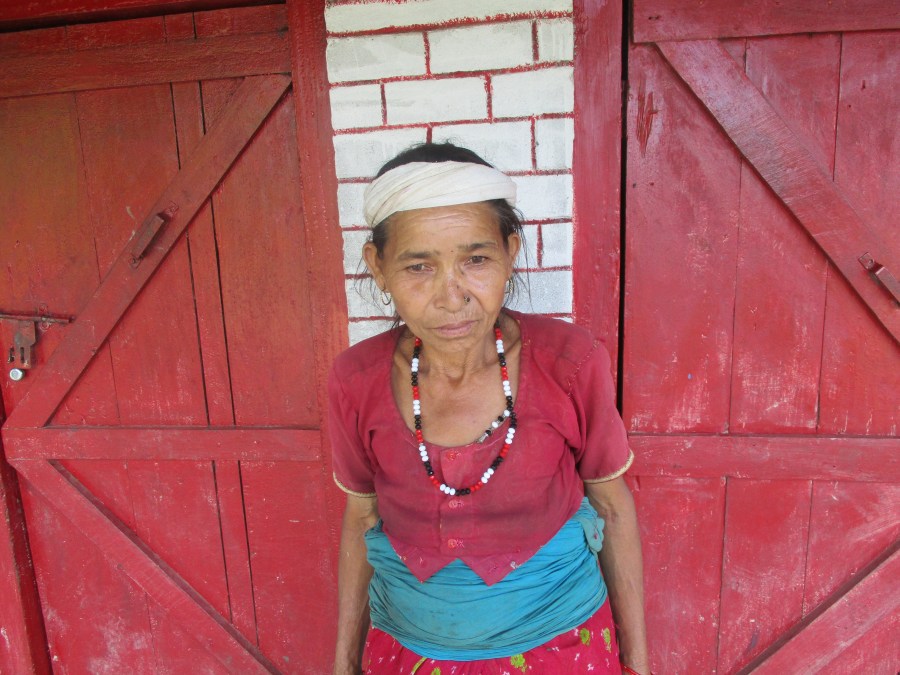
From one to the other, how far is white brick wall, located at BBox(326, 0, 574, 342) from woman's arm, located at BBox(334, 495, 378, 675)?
832mm

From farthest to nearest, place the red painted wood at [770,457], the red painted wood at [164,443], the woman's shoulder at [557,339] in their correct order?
the red painted wood at [164,443]
the red painted wood at [770,457]
the woman's shoulder at [557,339]

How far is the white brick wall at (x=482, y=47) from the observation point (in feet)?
4.94

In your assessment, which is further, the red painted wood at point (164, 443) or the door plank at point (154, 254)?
the red painted wood at point (164, 443)

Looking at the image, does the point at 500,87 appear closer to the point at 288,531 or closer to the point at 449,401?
the point at 449,401

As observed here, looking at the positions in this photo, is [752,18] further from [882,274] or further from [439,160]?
[439,160]

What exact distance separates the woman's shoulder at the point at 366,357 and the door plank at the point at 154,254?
88cm

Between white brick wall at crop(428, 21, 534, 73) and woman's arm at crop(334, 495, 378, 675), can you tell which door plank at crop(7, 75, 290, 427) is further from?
woman's arm at crop(334, 495, 378, 675)

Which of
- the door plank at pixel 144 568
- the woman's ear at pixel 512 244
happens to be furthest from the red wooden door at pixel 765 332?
the door plank at pixel 144 568

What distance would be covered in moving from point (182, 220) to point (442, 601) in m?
1.44

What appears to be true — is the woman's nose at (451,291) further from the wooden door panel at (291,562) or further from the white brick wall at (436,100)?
the wooden door panel at (291,562)

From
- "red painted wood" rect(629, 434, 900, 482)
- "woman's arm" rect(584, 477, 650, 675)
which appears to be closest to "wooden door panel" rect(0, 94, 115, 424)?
"woman's arm" rect(584, 477, 650, 675)

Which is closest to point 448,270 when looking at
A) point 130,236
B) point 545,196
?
point 545,196

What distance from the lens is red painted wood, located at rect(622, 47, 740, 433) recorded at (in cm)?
159

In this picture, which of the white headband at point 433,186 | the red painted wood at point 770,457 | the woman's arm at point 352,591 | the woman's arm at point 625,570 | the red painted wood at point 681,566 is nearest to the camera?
the white headband at point 433,186
